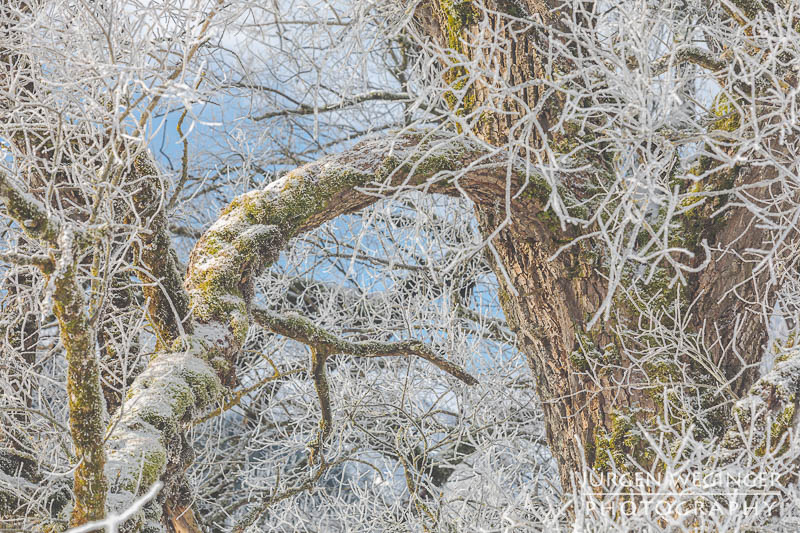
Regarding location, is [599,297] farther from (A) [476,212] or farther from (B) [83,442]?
(B) [83,442]

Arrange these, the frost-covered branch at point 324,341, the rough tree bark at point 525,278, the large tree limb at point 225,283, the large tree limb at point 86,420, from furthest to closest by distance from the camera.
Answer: the frost-covered branch at point 324,341 → the rough tree bark at point 525,278 → the large tree limb at point 225,283 → the large tree limb at point 86,420

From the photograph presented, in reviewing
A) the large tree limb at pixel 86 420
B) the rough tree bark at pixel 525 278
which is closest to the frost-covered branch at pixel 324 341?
the rough tree bark at pixel 525 278

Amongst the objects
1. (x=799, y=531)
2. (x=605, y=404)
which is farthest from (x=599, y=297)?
(x=799, y=531)

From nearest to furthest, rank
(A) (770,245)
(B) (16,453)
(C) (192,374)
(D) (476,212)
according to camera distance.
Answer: (C) (192,374) < (B) (16,453) < (A) (770,245) < (D) (476,212)

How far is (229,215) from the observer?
3.32 m

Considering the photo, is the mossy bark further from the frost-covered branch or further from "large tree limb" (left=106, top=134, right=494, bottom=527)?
the frost-covered branch

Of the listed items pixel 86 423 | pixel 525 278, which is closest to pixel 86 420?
pixel 86 423

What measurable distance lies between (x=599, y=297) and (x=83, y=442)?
251cm

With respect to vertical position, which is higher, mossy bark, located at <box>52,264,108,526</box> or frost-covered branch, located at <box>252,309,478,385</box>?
frost-covered branch, located at <box>252,309,478,385</box>

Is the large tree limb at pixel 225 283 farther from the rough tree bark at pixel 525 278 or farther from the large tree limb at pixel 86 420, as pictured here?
the large tree limb at pixel 86 420

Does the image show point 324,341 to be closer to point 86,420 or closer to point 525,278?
point 525,278

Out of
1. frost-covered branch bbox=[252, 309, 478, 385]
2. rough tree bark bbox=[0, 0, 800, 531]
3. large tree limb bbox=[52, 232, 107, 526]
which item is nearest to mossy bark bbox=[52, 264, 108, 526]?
large tree limb bbox=[52, 232, 107, 526]

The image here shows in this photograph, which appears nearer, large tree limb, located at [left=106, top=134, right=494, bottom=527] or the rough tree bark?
large tree limb, located at [left=106, top=134, right=494, bottom=527]

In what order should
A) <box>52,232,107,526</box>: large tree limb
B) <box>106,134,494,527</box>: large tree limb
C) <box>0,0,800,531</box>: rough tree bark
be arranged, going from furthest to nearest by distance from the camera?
1. <box>0,0,800,531</box>: rough tree bark
2. <box>106,134,494,527</box>: large tree limb
3. <box>52,232,107,526</box>: large tree limb
